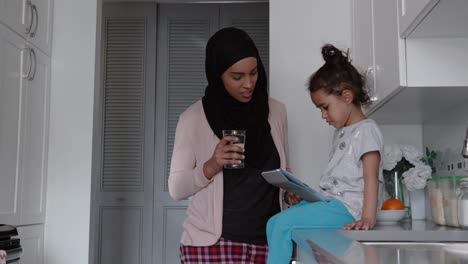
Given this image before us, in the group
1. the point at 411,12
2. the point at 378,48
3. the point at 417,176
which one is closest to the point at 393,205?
the point at 417,176

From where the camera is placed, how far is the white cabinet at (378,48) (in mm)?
1565

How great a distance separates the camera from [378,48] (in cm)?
180

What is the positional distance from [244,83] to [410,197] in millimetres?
910

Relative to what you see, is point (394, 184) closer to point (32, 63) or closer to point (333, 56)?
point (333, 56)

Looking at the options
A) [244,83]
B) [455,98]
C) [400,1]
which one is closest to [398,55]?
[400,1]

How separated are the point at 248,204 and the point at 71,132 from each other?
4.56ft

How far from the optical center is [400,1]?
4.93ft

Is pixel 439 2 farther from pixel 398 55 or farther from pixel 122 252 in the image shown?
pixel 122 252

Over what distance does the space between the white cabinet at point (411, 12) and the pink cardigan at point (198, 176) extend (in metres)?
0.53

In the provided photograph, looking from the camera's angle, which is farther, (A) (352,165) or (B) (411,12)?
(A) (352,165)

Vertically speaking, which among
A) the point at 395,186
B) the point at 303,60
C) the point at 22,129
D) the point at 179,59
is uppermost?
the point at 179,59

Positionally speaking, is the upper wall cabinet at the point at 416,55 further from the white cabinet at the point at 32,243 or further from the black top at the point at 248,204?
the white cabinet at the point at 32,243

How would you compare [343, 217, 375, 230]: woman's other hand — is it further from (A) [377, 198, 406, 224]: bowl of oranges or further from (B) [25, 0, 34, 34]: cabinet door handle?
(B) [25, 0, 34, 34]: cabinet door handle

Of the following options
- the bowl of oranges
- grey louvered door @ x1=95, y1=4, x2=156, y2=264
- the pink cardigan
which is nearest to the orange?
the bowl of oranges
